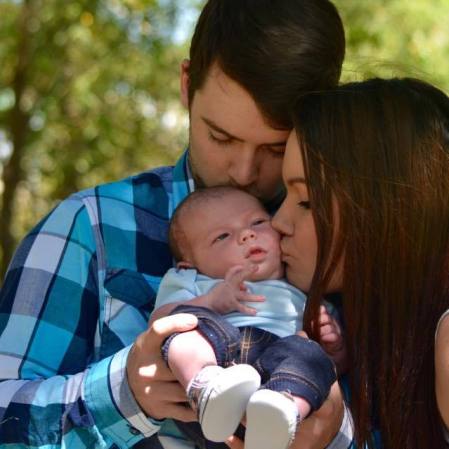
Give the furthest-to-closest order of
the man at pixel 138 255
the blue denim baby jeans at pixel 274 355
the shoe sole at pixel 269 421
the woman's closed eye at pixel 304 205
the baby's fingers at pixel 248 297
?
the woman's closed eye at pixel 304 205, the baby's fingers at pixel 248 297, the man at pixel 138 255, the blue denim baby jeans at pixel 274 355, the shoe sole at pixel 269 421

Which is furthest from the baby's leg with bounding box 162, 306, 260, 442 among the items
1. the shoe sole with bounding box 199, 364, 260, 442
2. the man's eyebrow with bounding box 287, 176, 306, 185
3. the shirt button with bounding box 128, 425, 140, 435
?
the man's eyebrow with bounding box 287, 176, 306, 185

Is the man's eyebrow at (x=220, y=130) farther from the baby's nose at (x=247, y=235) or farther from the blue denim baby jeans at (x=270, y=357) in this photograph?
the blue denim baby jeans at (x=270, y=357)

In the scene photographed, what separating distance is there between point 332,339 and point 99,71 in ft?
18.6

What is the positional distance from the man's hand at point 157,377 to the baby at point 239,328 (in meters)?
0.03

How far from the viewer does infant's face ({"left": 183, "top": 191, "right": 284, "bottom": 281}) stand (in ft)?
9.09

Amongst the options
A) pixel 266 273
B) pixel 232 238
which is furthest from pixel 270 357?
pixel 232 238

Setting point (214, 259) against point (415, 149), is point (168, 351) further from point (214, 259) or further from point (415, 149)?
point (415, 149)

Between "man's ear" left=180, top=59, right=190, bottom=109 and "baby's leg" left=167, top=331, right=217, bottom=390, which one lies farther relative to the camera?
"man's ear" left=180, top=59, right=190, bottom=109

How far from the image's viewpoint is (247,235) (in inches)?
110

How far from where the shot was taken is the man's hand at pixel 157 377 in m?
2.38

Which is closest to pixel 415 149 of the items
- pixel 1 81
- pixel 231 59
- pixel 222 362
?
pixel 231 59

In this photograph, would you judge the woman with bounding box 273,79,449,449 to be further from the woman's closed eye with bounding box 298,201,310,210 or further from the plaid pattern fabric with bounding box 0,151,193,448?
the plaid pattern fabric with bounding box 0,151,193,448

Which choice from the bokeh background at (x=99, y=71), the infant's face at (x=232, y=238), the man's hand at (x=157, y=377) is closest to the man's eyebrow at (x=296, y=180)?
the infant's face at (x=232, y=238)

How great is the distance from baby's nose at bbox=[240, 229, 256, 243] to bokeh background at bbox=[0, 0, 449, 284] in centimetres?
410
